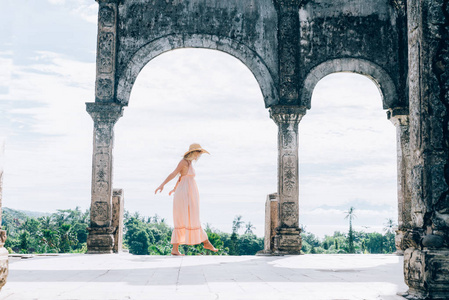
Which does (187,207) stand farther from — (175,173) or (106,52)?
(106,52)

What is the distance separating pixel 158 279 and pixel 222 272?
3.22 ft

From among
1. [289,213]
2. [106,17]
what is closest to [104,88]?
[106,17]

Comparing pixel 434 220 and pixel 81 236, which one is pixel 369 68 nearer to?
pixel 434 220

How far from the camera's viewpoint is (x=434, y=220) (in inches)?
157

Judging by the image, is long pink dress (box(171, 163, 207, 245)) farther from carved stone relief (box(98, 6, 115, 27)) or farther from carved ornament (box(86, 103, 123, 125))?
carved stone relief (box(98, 6, 115, 27))

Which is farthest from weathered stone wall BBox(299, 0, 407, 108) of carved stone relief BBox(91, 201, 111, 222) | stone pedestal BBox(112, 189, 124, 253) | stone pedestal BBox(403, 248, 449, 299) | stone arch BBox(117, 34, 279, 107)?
stone pedestal BBox(403, 248, 449, 299)

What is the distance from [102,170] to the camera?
10203mm

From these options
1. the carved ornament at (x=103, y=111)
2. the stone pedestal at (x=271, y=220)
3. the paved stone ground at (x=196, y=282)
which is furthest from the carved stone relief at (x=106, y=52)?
the paved stone ground at (x=196, y=282)

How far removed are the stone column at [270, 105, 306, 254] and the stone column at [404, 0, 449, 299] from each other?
6189mm

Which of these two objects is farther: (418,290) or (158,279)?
(158,279)

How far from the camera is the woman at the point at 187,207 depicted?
29.7 ft

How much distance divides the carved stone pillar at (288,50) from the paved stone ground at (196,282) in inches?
188

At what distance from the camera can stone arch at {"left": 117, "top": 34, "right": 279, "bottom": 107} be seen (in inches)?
426

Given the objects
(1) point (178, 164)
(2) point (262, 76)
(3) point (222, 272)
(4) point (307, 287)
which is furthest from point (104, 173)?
(4) point (307, 287)
